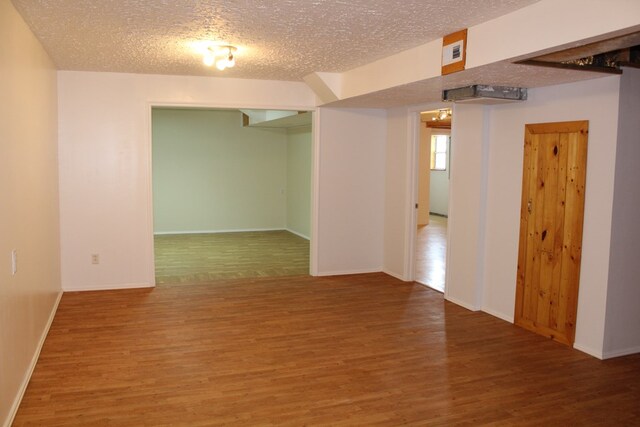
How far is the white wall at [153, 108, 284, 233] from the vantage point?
9844 mm

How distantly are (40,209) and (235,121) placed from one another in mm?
6319

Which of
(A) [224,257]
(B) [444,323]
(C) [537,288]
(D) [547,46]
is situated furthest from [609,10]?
(A) [224,257]

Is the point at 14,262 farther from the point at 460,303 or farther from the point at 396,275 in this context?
the point at 396,275

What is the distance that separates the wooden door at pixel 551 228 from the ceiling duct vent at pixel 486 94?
318 mm

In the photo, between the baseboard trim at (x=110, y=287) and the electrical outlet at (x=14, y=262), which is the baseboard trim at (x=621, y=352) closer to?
the electrical outlet at (x=14, y=262)

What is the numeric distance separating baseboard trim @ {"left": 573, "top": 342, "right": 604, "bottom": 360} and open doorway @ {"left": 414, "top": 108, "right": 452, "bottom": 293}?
6.54 feet

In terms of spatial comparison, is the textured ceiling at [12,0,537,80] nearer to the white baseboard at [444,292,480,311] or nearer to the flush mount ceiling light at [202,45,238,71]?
the flush mount ceiling light at [202,45,238,71]

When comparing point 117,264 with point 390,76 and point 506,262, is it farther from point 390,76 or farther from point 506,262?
point 506,262

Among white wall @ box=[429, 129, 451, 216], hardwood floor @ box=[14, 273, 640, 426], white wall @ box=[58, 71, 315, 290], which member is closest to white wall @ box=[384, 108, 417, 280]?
hardwood floor @ box=[14, 273, 640, 426]

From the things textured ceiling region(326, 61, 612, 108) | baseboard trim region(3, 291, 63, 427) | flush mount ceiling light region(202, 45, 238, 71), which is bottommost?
baseboard trim region(3, 291, 63, 427)

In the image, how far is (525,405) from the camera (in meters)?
3.15

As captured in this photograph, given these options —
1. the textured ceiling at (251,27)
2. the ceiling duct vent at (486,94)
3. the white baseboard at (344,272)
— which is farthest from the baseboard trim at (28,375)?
the ceiling duct vent at (486,94)

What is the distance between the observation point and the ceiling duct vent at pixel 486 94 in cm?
416

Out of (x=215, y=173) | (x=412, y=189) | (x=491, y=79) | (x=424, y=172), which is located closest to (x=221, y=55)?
(x=491, y=79)
